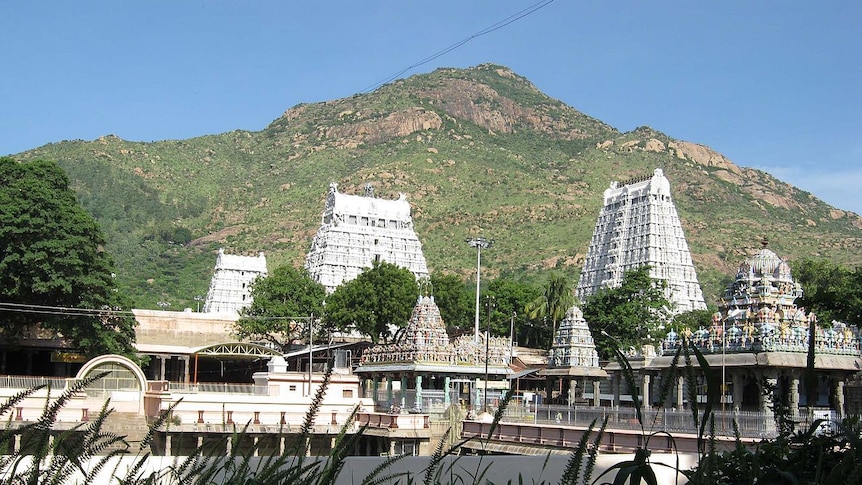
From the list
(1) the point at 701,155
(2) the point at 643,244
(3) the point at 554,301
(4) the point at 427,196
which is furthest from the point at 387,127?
(3) the point at 554,301

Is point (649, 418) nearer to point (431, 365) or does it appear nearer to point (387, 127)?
point (431, 365)

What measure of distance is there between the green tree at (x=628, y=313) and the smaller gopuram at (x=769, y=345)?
88.6 feet

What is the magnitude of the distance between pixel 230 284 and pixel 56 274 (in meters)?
65.9

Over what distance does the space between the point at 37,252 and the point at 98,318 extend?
4250mm

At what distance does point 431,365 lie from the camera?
1531 inches

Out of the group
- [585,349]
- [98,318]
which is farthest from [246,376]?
[585,349]

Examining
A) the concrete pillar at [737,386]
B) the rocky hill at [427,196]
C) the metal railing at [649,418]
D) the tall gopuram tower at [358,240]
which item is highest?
the rocky hill at [427,196]

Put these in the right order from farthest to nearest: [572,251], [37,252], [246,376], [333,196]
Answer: [572,251] → [333,196] → [246,376] → [37,252]

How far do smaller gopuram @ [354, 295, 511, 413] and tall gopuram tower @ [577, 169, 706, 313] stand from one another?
171ft

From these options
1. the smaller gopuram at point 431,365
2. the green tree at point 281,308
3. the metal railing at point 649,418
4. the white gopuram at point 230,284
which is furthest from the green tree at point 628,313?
the white gopuram at point 230,284

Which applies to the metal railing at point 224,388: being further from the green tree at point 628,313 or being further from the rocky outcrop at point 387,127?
the rocky outcrop at point 387,127

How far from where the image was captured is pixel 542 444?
28.9 meters

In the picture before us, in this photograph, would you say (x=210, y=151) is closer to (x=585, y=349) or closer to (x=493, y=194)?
(x=493, y=194)

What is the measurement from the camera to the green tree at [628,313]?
68125mm
